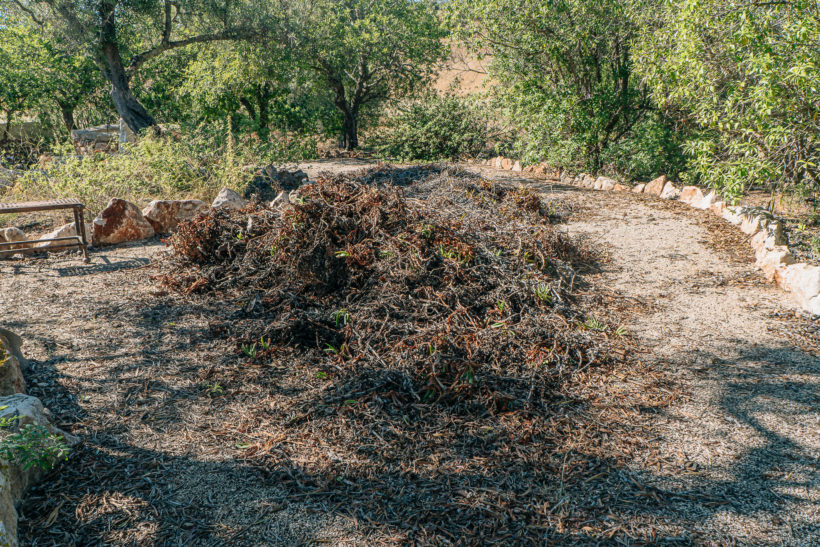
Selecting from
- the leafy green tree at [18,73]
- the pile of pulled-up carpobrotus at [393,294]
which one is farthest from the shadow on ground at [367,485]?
the leafy green tree at [18,73]

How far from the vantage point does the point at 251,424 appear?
2764 millimetres

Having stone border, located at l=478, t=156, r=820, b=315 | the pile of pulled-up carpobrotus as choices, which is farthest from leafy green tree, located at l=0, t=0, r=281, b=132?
the pile of pulled-up carpobrotus

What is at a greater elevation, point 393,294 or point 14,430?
point 393,294

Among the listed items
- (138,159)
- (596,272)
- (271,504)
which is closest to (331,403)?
(271,504)

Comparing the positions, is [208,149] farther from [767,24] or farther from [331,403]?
[767,24]

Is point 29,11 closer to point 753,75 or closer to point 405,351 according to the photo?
point 405,351

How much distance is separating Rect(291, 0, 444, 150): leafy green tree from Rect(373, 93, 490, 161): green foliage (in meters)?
1.38

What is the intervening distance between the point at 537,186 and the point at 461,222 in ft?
16.4

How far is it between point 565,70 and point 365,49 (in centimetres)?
564

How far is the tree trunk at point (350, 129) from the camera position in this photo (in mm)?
14880

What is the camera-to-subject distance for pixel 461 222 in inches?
183

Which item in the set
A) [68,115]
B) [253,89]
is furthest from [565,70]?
[68,115]

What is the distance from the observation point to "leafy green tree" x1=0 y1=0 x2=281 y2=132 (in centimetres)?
974

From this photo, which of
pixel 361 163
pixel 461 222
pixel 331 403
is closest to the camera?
pixel 331 403
